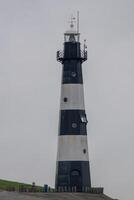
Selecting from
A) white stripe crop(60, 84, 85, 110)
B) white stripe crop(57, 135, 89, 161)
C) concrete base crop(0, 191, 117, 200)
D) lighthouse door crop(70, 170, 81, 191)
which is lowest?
concrete base crop(0, 191, 117, 200)

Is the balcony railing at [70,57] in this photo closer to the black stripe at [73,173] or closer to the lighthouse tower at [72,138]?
the lighthouse tower at [72,138]

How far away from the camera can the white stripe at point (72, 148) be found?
7588 centimetres

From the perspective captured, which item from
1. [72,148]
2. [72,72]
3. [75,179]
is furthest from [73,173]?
[72,72]

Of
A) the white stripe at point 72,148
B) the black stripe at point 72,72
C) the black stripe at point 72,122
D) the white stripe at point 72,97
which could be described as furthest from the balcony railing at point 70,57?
the white stripe at point 72,148

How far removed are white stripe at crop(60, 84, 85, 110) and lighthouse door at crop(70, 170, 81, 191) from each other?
18.5 feet

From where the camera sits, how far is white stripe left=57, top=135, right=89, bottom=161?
75.9 m

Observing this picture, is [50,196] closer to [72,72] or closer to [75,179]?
[75,179]

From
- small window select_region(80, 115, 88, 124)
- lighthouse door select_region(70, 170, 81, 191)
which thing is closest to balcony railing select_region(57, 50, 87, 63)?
small window select_region(80, 115, 88, 124)

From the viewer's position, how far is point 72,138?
76.1m

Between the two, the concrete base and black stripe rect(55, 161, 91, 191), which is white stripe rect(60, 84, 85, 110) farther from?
the concrete base

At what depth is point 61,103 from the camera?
76.9 m

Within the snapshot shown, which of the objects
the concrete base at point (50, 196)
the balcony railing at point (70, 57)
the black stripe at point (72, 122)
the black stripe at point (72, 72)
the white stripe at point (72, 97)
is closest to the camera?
the concrete base at point (50, 196)

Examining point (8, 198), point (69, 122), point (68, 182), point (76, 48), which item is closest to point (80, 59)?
point (76, 48)

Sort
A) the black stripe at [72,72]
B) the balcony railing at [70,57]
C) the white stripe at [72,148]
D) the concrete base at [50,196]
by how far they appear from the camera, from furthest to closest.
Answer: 1. the balcony railing at [70,57]
2. the black stripe at [72,72]
3. the white stripe at [72,148]
4. the concrete base at [50,196]
